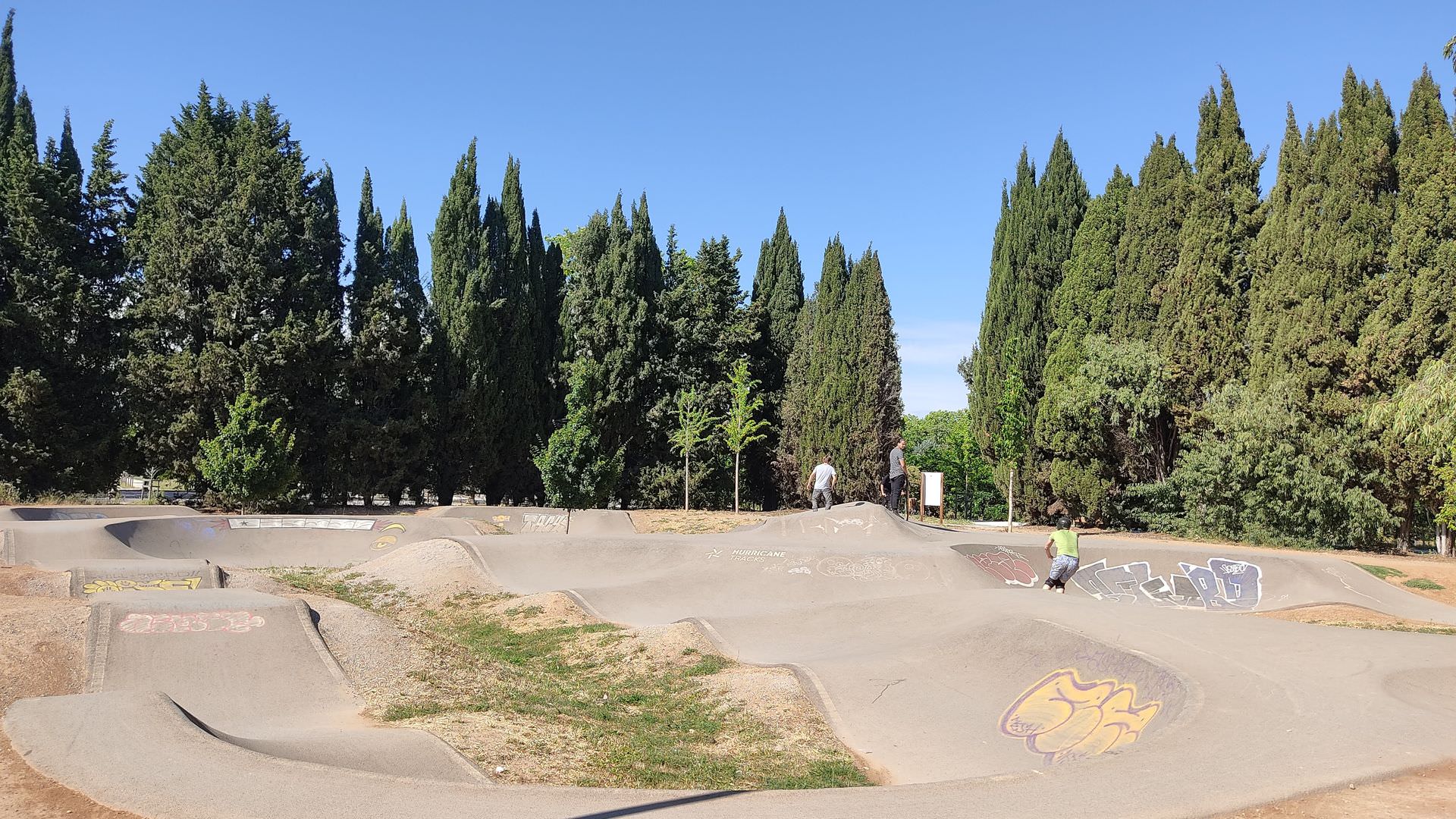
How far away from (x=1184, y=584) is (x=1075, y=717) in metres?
11.2

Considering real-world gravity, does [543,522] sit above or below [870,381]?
below

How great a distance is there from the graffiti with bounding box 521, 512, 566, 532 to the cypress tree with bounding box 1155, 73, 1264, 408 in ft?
67.4

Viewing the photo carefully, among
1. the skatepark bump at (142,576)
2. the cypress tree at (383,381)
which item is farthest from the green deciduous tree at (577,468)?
the skatepark bump at (142,576)

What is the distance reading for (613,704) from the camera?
34.1ft

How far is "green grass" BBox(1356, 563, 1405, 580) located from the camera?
17.4 meters

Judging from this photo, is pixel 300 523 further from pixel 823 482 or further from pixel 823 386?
pixel 823 386

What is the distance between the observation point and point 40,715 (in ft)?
23.7

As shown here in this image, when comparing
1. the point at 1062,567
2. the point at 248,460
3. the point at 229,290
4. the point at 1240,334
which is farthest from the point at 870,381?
the point at 229,290

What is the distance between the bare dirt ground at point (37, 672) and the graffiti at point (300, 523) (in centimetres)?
1051

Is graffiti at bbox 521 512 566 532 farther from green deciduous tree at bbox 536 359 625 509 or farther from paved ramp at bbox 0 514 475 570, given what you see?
green deciduous tree at bbox 536 359 625 509

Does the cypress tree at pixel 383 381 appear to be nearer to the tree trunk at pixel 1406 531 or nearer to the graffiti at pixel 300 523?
the graffiti at pixel 300 523

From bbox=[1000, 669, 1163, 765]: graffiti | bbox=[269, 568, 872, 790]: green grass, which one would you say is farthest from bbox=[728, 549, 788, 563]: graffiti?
bbox=[1000, 669, 1163, 765]: graffiti

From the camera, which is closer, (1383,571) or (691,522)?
(1383,571)

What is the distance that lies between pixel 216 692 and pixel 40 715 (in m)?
2.48
